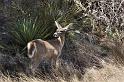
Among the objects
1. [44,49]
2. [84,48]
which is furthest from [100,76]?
[84,48]

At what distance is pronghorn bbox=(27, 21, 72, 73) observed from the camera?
29.1ft

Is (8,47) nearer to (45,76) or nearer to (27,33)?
(27,33)

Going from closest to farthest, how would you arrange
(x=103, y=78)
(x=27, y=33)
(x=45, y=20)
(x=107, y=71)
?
(x=103, y=78) → (x=107, y=71) → (x=27, y=33) → (x=45, y=20)

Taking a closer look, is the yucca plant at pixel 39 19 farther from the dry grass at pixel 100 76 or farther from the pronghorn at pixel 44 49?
the dry grass at pixel 100 76

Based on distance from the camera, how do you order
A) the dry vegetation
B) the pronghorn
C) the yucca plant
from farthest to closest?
the yucca plant < the dry vegetation < the pronghorn

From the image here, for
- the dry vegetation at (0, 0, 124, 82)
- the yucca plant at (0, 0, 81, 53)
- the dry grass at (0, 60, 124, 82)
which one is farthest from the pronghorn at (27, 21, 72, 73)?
the yucca plant at (0, 0, 81, 53)

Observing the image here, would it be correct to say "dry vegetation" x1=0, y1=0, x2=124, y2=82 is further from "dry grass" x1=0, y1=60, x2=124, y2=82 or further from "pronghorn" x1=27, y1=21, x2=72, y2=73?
"pronghorn" x1=27, y1=21, x2=72, y2=73

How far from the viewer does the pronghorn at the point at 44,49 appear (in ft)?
29.1

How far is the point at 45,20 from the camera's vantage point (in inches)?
416

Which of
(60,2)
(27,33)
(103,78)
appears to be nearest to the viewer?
(103,78)

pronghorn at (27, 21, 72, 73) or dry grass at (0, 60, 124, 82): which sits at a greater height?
pronghorn at (27, 21, 72, 73)

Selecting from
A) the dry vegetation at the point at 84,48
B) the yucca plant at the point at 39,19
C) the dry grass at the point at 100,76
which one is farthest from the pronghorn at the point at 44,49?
the yucca plant at the point at 39,19

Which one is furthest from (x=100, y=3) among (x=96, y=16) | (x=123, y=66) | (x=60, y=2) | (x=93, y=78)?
(x=93, y=78)

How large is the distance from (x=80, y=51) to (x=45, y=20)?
123 centimetres
